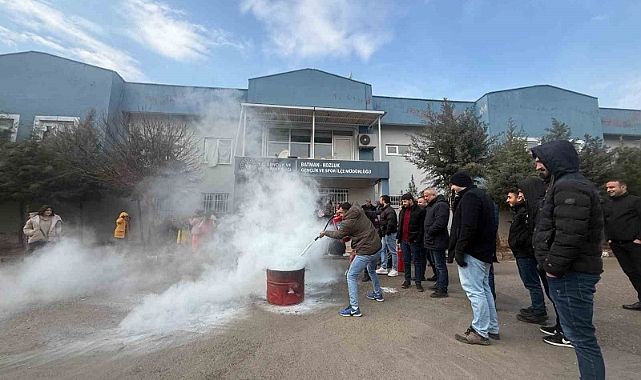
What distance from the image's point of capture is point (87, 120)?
11.6 meters

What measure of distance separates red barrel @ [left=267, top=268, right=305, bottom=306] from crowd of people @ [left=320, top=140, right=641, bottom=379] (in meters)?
0.95

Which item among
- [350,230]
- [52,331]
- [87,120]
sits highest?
[87,120]

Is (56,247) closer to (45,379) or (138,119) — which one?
(45,379)

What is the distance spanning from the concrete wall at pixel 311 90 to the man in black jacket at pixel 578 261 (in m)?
12.8

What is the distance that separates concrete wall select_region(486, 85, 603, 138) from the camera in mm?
14969

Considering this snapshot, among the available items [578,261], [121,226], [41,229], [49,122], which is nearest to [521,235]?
[578,261]

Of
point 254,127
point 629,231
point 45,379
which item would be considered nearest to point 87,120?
point 254,127

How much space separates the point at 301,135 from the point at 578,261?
13476mm

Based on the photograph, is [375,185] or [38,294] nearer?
[38,294]

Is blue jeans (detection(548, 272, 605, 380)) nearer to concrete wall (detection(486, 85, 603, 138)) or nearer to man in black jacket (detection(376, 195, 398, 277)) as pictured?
man in black jacket (detection(376, 195, 398, 277))

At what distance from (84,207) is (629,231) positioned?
17.2m

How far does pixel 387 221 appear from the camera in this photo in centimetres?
671

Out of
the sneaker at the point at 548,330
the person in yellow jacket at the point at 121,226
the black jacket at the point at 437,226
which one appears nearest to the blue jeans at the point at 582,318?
the sneaker at the point at 548,330

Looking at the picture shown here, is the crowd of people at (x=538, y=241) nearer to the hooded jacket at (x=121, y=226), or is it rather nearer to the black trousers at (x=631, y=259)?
the black trousers at (x=631, y=259)
